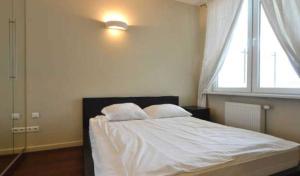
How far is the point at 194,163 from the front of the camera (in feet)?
3.92

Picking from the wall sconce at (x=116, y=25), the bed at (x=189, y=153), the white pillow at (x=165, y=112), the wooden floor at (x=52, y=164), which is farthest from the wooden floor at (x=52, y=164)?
the wall sconce at (x=116, y=25)

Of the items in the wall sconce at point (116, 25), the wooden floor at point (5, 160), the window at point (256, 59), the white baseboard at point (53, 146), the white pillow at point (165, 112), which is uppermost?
the wall sconce at point (116, 25)

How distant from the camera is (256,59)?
261 cm

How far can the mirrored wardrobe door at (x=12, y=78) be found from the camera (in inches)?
99.7

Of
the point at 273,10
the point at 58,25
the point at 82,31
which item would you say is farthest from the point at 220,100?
the point at 58,25

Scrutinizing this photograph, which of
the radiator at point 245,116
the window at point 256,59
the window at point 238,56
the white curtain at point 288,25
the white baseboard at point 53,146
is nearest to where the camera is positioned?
the white curtain at point 288,25

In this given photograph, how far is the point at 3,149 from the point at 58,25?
73.1 inches

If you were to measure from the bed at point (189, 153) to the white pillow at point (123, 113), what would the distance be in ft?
1.34

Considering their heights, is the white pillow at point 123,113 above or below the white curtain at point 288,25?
below

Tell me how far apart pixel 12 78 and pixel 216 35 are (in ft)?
10.3

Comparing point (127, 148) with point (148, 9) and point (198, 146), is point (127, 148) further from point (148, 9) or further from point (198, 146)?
point (148, 9)

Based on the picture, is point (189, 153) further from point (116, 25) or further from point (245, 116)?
point (116, 25)

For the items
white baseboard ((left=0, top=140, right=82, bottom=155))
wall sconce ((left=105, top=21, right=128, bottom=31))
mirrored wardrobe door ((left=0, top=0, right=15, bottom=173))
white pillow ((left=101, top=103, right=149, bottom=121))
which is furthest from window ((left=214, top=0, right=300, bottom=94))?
mirrored wardrobe door ((left=0, top=0, right=15, bottom=173))

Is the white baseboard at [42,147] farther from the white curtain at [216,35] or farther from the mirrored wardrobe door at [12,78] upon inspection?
the white curtain at [216,35]
